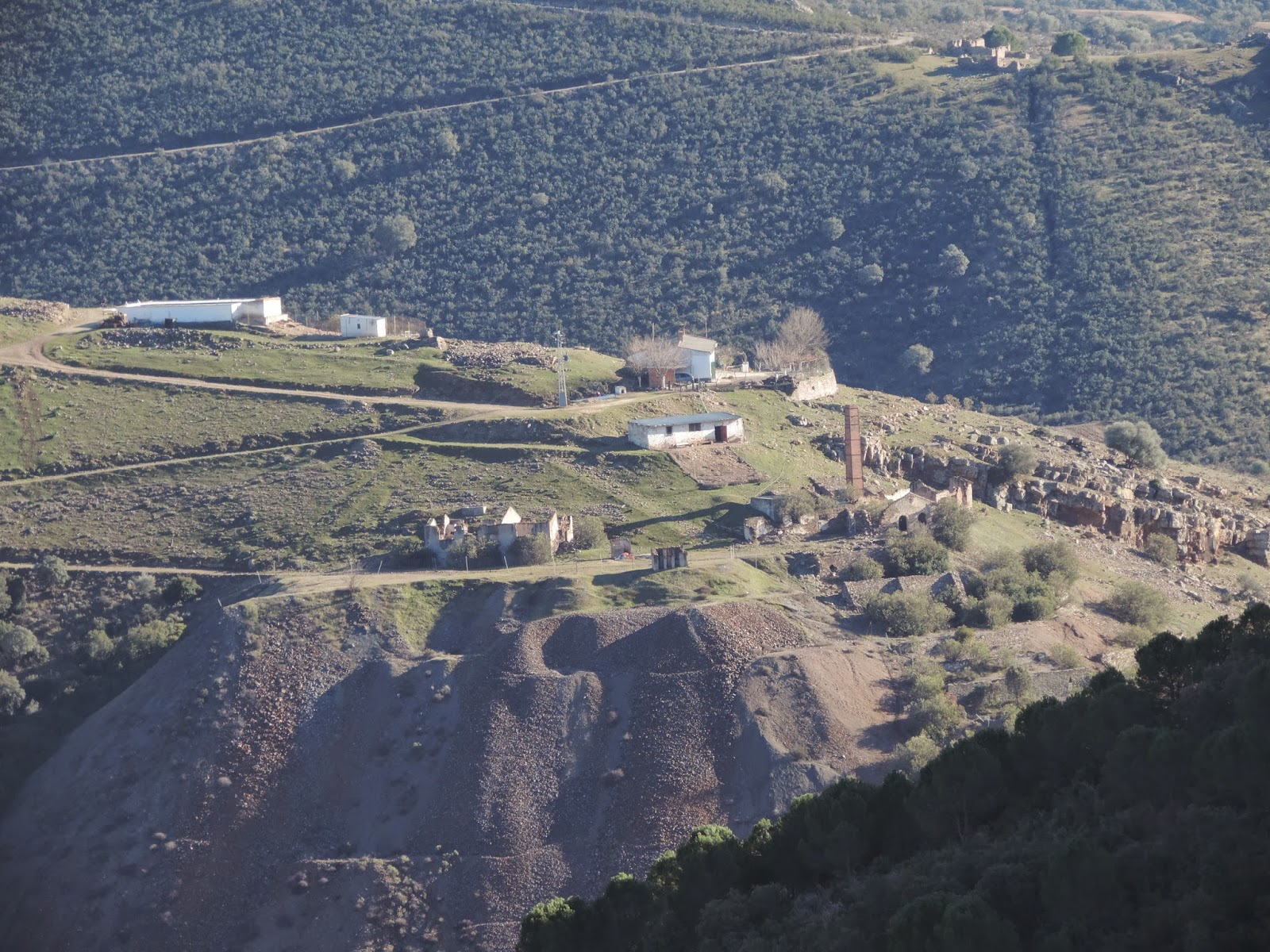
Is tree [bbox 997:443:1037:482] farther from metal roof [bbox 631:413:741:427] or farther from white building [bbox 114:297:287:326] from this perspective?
white building [bbox 114:297:287:326]

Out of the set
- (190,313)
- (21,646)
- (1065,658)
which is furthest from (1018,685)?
(190,313)

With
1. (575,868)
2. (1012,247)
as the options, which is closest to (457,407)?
(575,868)

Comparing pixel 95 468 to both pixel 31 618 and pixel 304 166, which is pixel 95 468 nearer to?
pixel 31 618

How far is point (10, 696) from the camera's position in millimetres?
52906

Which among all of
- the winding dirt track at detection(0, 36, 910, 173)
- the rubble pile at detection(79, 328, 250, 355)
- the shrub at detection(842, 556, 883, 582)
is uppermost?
the winding dirt track at detection(0, 36, 910, 173)

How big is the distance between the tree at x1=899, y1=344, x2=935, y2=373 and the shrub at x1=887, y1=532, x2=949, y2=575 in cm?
3406

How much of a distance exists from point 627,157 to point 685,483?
5187 cm

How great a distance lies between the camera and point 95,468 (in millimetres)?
63438

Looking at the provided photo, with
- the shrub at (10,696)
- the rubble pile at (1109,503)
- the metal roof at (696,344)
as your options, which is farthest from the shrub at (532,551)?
the metal roof at (696,344)

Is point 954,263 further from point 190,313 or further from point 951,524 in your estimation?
point 951,524

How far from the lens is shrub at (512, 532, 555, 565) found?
54.8m

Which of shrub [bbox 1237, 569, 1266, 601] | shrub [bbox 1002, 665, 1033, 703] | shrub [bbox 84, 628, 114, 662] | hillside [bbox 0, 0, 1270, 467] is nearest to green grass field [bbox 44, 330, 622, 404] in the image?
shrub [bbox 84, 628, 114, 662]

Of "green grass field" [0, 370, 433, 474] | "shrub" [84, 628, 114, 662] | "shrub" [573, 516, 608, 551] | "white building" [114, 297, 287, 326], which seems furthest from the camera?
"white building" [114, 297, 287, 326]

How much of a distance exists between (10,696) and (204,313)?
88.1 feet
